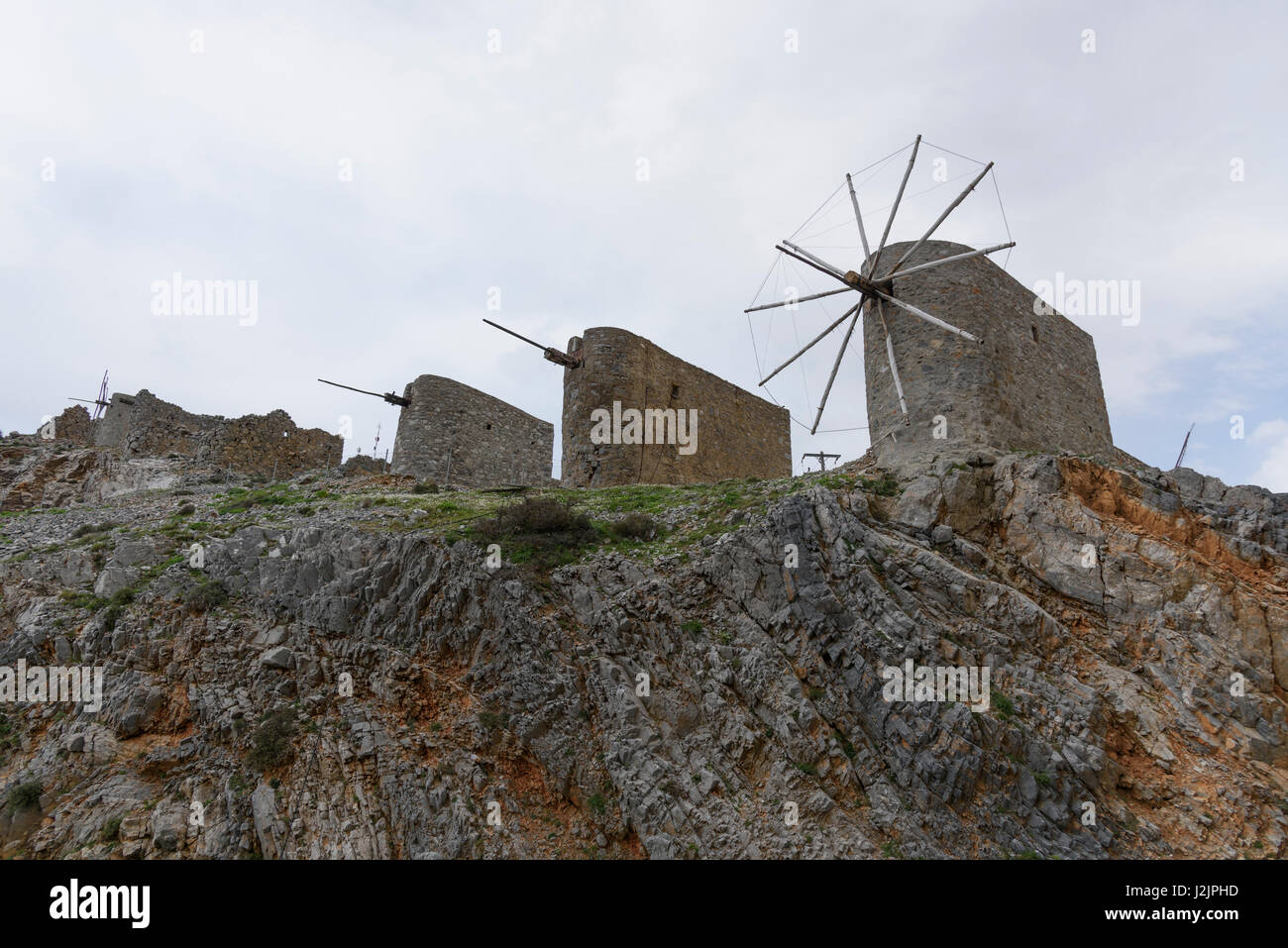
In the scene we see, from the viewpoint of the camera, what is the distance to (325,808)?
8.61m

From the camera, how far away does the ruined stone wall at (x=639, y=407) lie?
18.7m

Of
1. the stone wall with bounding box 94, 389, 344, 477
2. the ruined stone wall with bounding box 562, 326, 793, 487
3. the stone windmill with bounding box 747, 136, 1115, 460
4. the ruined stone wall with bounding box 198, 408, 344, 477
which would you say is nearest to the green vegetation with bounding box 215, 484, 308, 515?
the ruined stone wall with bounding box 198, 408, 344, 477

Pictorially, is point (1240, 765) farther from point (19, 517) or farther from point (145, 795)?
point (19, 517)

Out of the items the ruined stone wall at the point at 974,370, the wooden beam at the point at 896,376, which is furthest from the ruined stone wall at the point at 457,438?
the wooden beam at the point at 896,376

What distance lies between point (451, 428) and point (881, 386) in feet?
44.9

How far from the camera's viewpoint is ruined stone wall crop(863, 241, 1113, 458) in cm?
1404

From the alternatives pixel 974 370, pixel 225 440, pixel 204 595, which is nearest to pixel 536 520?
pixel 204 595

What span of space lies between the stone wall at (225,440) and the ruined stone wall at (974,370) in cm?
2029

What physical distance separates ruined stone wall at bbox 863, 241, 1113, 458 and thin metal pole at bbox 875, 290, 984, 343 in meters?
0.18

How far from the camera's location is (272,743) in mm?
9219

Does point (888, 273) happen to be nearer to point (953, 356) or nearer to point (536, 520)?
point (953, 356)

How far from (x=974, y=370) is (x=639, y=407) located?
8.69 meters

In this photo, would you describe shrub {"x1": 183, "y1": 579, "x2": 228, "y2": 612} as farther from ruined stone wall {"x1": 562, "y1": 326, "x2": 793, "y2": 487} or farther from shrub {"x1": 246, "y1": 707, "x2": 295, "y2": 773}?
ruined stone wall {"x1": 562, "y1": 326, "x2": 793, "y2": 487}
